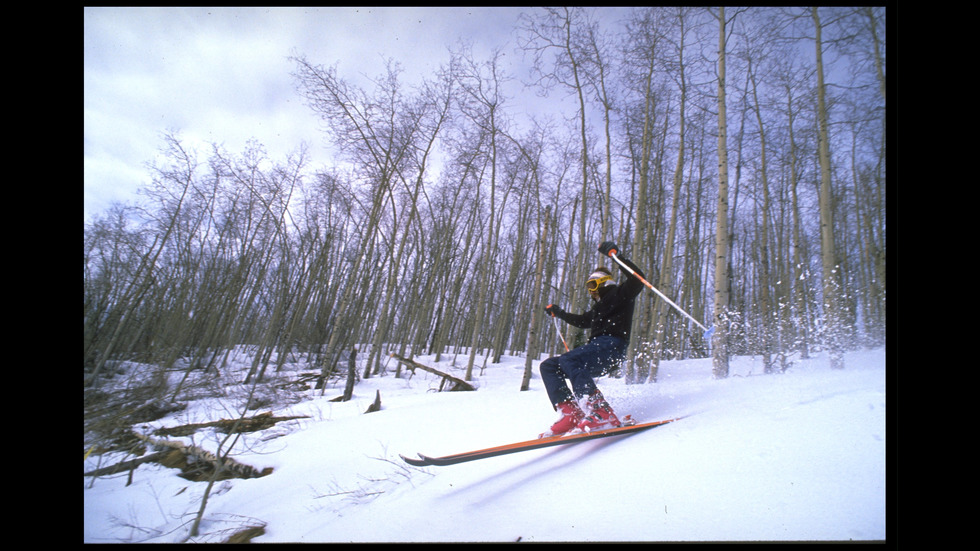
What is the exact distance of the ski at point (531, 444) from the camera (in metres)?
2.29

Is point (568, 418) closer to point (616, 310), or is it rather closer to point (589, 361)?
point (589, 361)

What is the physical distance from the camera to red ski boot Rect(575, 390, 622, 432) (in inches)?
108

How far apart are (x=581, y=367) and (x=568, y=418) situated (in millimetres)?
467

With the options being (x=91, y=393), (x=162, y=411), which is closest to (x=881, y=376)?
(x=91, y=393)

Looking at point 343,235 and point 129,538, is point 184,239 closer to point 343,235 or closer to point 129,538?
point 343,235

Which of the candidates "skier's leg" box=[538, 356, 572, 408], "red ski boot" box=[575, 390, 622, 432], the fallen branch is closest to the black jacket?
"skier's leg" box=[538, 356, 572, 408]

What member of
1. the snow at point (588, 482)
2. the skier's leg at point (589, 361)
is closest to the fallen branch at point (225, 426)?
the snow at point (588, 482)

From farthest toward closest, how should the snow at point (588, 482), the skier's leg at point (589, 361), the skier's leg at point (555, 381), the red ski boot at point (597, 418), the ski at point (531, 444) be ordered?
the skier's leg at point (555, 381), the skier's leg at point (589, 361), the red ski boot at point (597, 418), the ski at point (531, 444), the snow at point (588, 482)

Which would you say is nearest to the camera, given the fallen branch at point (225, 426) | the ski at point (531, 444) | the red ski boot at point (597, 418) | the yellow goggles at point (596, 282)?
the ski at point (531, 444)

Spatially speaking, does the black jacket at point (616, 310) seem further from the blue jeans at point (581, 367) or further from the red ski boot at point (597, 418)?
the red ski boot at point (597, 418)

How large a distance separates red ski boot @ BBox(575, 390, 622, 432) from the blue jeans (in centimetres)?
9

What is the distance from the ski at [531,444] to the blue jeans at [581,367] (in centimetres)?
35

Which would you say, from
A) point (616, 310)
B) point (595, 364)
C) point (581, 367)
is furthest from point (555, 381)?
point (616, 310)

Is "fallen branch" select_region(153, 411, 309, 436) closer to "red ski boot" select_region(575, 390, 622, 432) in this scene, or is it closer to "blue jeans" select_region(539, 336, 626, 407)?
"blue jeans" select_region(539, 336, 626, 407)
